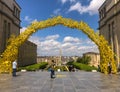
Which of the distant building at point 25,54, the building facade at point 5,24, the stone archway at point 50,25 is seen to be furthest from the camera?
the distant building at point 25,54

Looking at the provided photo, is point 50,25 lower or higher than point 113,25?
lower

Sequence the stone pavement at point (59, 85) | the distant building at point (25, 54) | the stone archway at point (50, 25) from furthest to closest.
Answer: the distant building at point (25, 54), the stone archway at point (50, 25), the stone pavement at point (59, 85)

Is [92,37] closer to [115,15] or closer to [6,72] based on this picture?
[6,72]

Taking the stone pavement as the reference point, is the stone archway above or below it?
above

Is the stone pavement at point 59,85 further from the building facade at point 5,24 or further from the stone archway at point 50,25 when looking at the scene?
the building facade at point 5,24

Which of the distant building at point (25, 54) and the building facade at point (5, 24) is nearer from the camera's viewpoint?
the building facade at point (5, 24)


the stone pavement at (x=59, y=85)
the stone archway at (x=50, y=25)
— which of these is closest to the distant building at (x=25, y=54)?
the stone archway at (x=50, y=25)

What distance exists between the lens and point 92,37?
87.5 feet

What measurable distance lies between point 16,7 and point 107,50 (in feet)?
95.8

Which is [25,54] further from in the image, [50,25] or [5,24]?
[50,25]

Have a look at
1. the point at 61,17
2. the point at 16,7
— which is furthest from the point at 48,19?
the point at 16,7

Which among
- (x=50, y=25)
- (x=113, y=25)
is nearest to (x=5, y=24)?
(x=50, y=25)

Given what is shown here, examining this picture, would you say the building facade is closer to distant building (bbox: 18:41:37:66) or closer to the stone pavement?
distant building (bbox: 18:41:37:66)

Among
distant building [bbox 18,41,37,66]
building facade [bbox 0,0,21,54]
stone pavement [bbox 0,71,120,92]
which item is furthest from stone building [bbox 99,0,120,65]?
distant building [bbox 18,41,37,66]
